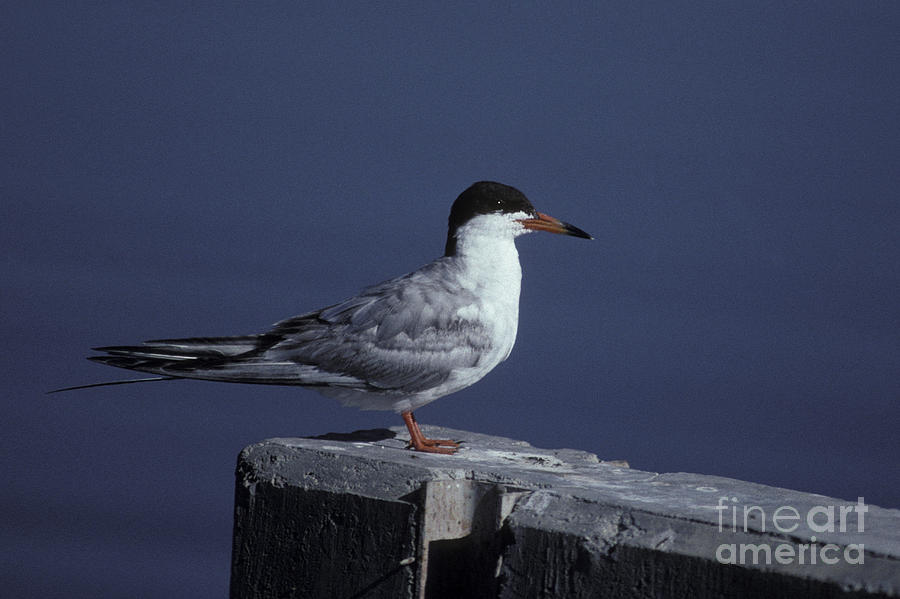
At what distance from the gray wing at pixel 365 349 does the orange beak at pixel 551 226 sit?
1.94ft

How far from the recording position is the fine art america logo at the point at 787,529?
464cm

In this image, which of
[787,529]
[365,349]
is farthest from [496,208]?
[787,529]

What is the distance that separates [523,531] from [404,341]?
5.14ft

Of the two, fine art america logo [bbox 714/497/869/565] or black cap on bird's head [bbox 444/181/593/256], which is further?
black cap on bird's head [bbox 444/181/593/256]

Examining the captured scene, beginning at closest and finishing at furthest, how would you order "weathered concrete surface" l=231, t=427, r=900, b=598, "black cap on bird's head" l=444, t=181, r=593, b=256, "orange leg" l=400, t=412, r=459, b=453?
1. "weathered concrete surface" l=231, t=427, r=900, b=598
2. "orange leg" l=400, t=412, r=459, b=453
3. "black cap on bird's head" l=444, t=181, r=593, b=256

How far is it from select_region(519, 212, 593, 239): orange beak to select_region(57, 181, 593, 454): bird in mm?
45

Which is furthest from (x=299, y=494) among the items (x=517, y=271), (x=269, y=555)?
(x=517, y=271)

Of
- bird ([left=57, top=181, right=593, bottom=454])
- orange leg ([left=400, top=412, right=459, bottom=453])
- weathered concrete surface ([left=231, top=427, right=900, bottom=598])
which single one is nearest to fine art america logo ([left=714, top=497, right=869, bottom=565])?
weathered concrete surface ([left=231, top=427, right=900, bottom=598])

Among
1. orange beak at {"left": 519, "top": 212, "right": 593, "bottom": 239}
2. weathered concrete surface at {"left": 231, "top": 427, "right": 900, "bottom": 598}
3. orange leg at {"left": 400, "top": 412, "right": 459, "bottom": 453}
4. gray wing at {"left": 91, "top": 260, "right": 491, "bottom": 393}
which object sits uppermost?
orange beak at {"left": 519, "top": 212, "right": 593, "bottom": 239}

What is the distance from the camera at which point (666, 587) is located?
4906 mm

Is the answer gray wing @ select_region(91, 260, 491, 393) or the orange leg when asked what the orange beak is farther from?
the orange leg

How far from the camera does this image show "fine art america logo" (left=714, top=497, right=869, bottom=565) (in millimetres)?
4645

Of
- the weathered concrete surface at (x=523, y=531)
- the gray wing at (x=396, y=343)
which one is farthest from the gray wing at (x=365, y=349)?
the weathered concrete surface at (x=523, y=531)

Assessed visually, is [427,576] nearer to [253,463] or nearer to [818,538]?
[253,463]
